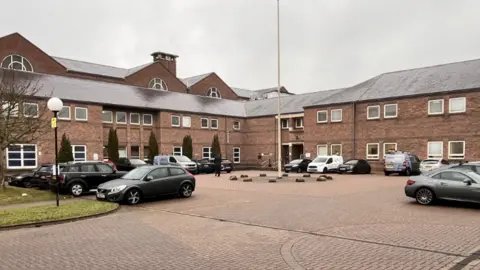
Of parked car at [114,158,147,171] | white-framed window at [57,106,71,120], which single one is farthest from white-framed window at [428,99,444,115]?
white-framed window at [57,106,71,120]

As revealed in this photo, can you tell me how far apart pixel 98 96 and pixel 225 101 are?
1931 centimetres

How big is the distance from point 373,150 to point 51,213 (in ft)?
99.4

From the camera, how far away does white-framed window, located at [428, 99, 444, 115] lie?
104 feet

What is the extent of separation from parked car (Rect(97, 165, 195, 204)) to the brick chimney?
4486 centimetres

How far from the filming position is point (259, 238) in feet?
27.5

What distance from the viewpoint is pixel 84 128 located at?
34.7m

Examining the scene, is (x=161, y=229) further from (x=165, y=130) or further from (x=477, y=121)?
(x=165, y=130)

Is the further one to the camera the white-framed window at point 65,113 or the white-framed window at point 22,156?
the white-framed window at point 65,113

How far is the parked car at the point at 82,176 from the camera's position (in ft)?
55.7

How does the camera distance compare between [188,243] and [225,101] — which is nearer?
[188,243]

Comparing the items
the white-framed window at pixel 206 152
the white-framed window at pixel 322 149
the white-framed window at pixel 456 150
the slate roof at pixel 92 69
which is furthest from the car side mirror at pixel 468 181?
the slate roof at pixel 92 69

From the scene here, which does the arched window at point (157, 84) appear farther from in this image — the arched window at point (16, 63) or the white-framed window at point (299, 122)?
the white-framed window at point (299, 122)

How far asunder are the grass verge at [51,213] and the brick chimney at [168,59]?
4743cm

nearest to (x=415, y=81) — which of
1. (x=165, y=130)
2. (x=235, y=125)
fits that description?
(x=235, y=125)
